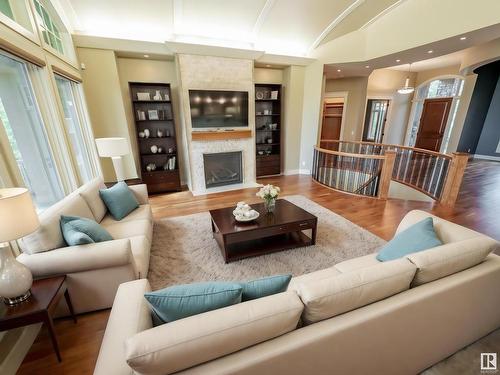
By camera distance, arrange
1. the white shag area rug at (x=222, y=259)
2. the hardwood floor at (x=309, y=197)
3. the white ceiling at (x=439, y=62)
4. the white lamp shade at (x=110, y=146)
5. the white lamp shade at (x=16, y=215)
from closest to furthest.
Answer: the white lamp shade at (x=16, y=215) → the hardwood floor at (x=309, y=197) → the white shag area rug at (x=222, y=259) → the white lamp shade at (x=110, y=146) → the white ceiling at (x=439, y=62)

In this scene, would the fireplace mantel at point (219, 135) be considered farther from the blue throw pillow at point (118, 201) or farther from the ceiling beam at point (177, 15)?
the blue throw pillow at point (118, 201)

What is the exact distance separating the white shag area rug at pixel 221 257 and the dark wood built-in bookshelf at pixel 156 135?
1587 millimetres

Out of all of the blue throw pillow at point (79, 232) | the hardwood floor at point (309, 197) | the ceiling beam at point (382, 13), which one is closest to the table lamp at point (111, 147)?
the hardwood floor at point (309, 197)

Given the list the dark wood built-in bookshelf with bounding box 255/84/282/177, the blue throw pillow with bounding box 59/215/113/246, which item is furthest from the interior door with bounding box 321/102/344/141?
the blue throw pillow with bounding box 59/215/113/246

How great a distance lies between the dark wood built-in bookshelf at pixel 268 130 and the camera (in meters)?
5.59

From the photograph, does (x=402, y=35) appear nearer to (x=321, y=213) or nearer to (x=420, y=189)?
(x=420, y=189)

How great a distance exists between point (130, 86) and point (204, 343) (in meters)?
4.75

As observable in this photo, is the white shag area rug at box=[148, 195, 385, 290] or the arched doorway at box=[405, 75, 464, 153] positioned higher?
the arched doorway at box=[405, 75, 464, 153]

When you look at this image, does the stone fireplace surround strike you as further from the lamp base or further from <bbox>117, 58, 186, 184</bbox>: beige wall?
the lamp base

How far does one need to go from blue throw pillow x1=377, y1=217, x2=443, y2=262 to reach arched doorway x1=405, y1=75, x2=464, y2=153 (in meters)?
7.51

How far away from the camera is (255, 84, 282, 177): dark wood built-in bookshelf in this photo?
5586 millimetres

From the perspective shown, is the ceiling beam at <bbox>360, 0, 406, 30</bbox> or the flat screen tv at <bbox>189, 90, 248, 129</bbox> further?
the flat screen tv at <bbox>189, 90, 248, 129</bbox>

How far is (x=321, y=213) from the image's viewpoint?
3566 mm

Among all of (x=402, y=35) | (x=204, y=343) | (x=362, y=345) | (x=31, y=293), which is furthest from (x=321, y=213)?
(x=402, y=35)
